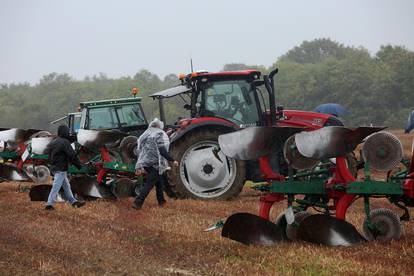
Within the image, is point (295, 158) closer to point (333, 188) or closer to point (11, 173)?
point (333, 188)

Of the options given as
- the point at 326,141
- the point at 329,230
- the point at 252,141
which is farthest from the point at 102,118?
the point at 329,230

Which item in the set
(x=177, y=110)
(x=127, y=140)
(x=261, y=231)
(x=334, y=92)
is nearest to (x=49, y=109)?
(x=177, y=110)

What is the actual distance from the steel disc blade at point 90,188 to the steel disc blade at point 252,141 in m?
5.76

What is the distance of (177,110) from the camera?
7044 centimetres

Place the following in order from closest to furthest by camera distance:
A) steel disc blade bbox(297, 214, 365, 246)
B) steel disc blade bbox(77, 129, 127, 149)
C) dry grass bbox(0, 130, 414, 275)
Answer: dry grass bbox(0, 130, 414, 275) < steel disc blade bbox(297, 214, 365, 246) < steel disc blade bbox(77, 129, 127, 149)

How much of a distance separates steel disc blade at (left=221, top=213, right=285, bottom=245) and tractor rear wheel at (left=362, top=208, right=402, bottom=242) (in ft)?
3.27

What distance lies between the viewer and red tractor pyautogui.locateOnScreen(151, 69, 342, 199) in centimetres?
1182

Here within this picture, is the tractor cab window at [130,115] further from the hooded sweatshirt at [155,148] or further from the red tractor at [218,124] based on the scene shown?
the hooded sweatshirt at [155,148]

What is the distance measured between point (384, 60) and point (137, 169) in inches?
2512

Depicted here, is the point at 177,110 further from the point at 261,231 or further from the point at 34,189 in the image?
the point at 261,231

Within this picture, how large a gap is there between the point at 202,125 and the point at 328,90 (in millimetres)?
55106

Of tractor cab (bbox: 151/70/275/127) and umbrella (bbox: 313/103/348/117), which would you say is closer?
tractor cab (bbox: 151/70/275/127)

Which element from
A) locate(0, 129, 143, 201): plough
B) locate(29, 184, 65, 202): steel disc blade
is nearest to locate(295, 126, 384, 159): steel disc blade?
locate(0, 129, 143, 201): plough

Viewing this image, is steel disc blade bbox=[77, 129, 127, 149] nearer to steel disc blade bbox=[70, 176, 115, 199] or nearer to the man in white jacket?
steel disc blade bbox=[70, 176, 115, 199]
